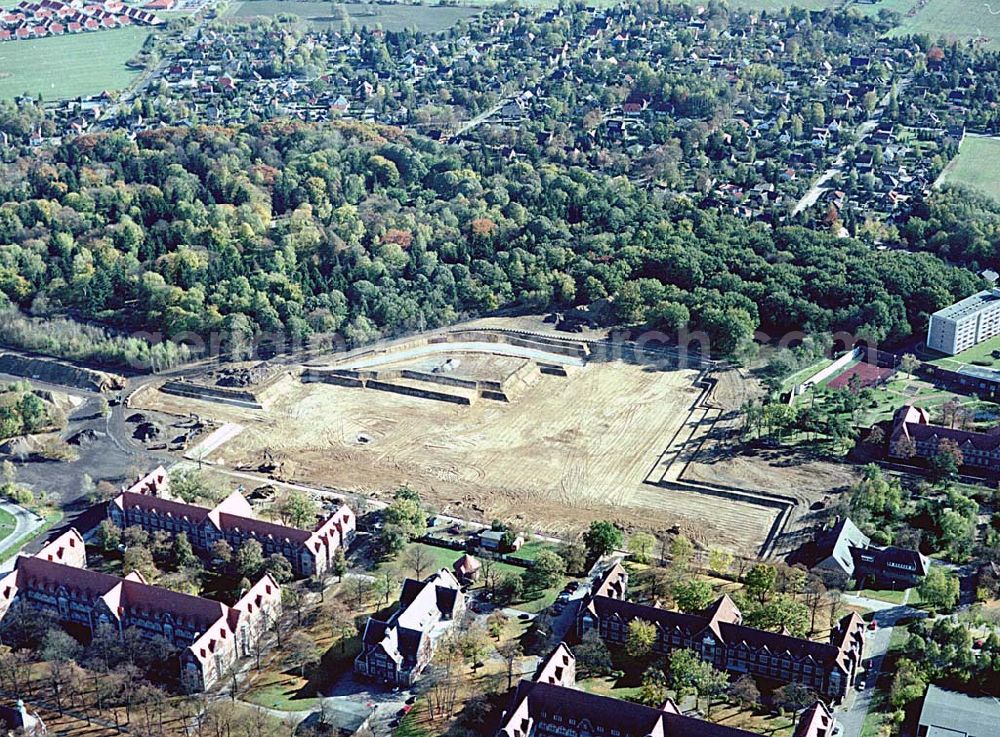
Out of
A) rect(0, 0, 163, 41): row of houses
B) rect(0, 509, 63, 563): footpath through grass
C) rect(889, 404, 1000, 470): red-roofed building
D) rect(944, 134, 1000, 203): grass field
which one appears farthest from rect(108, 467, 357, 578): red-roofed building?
rect(0, 0, 163, 41): row of houses

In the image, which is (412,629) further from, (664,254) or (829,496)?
(664,254)

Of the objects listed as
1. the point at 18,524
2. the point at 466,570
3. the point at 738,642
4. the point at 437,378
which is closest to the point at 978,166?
the point at 437,378

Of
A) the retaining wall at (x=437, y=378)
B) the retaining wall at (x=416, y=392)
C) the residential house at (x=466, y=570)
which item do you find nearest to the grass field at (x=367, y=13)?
the retaining wall at (x=437, y=378)

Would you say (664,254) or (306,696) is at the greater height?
(664,254)

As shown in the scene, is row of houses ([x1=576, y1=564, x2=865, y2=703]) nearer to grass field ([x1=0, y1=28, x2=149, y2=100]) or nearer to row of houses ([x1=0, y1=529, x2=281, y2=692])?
row of houses ([x1=0, y1=529, x2=281, y2=692])

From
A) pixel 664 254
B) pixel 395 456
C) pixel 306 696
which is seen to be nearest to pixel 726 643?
pixel 306 696

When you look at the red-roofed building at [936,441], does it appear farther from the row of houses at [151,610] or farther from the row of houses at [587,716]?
the row of houses at [151,610]

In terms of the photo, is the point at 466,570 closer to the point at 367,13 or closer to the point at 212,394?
the point at 212,394
